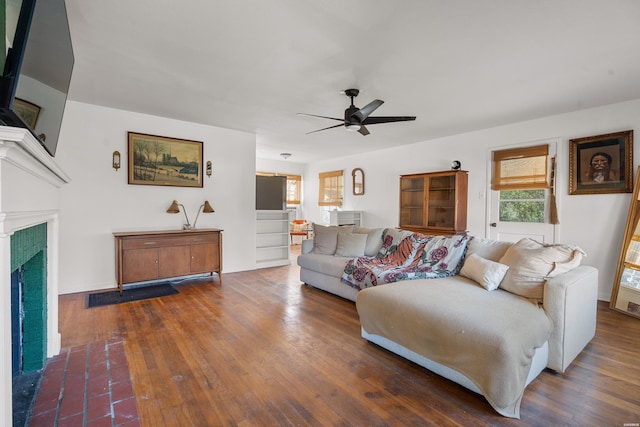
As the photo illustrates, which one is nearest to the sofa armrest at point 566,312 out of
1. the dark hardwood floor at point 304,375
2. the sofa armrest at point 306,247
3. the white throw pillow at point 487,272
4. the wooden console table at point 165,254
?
the dark hardwood floor at point 304,375

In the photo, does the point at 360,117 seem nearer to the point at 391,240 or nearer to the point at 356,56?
the point at 356,56

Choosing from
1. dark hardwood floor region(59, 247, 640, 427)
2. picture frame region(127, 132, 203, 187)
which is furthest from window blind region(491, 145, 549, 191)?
picture frame region(127, 132, 203, 187)

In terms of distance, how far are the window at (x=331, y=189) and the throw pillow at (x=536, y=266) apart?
5.44 meters

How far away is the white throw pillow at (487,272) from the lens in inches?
97.7

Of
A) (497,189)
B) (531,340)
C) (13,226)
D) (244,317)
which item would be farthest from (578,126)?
(13,226)

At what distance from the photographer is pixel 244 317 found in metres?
3.17

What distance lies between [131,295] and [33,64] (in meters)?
3.27

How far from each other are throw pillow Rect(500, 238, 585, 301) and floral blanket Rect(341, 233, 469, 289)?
62 centimetres

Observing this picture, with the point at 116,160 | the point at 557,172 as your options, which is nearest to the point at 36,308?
the point at 116,160

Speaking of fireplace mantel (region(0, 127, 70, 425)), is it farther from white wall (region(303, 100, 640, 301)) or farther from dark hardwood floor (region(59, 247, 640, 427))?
white wall (region(303, 100, 640, 301))

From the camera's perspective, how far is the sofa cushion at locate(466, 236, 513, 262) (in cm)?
289

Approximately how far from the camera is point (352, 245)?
4.23m

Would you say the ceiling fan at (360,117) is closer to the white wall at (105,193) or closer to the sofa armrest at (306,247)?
the sofa armrest at (306,247)

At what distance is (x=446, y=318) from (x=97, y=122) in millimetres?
4672
